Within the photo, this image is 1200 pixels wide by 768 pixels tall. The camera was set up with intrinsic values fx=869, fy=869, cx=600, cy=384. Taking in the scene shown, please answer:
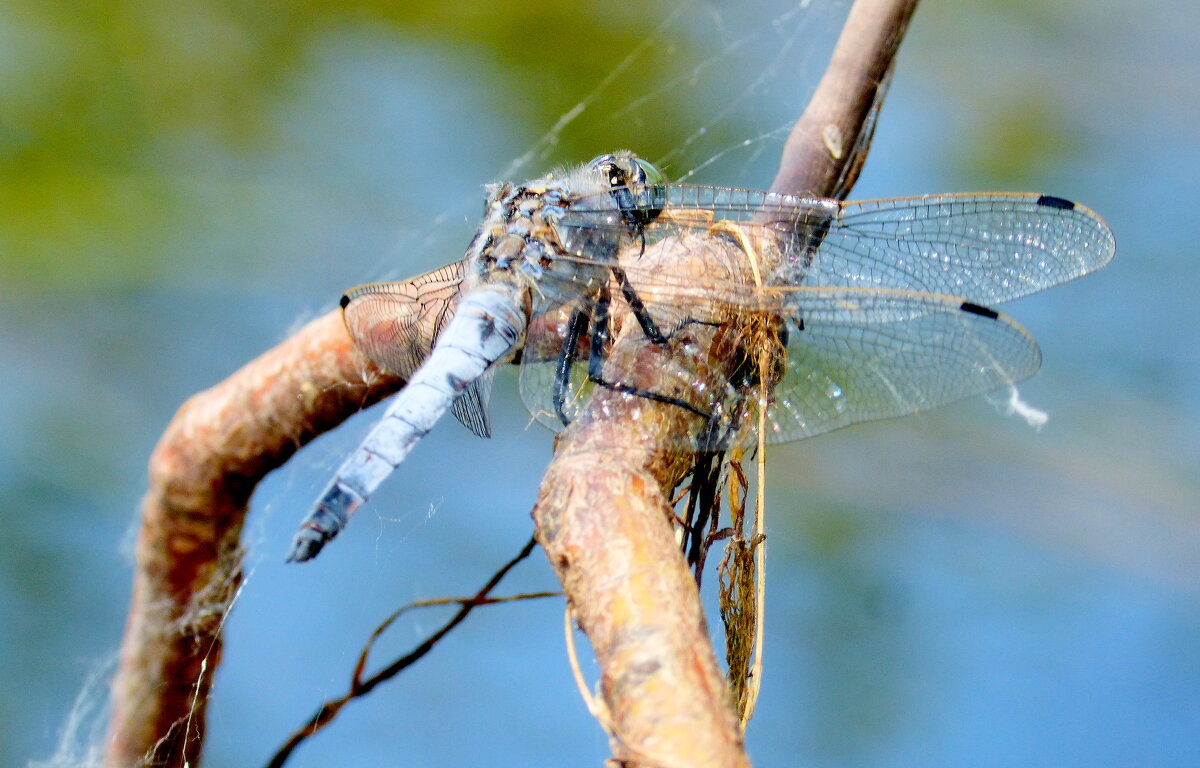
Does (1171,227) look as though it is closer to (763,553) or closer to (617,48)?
(617,48)

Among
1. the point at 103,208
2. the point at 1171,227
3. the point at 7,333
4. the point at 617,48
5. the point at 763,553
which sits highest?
the point at 617,48

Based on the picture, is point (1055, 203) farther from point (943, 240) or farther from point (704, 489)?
point (704, 489)

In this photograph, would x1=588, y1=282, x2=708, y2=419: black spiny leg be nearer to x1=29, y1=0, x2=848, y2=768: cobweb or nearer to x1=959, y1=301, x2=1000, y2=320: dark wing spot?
x1=959, y1=301, x2=1000, y2=320: dark wing spot

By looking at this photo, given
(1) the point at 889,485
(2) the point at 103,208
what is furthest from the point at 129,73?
(1) the point at 889,485

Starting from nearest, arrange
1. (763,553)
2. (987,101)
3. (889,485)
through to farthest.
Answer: (763,553), (889,485), (987,101)

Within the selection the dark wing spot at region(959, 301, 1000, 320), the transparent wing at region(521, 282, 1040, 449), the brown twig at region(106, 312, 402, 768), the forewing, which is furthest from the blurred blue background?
the dark wing spot at region(959, 301, 1000, 320)
